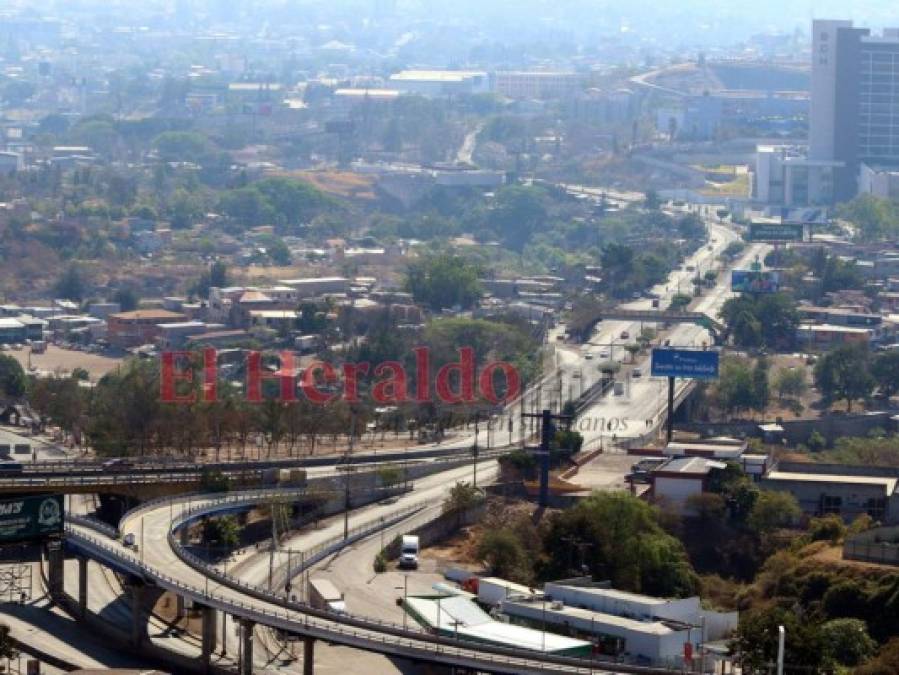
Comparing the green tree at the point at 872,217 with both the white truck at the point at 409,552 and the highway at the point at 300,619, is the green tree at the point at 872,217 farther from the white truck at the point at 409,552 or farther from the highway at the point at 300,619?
the highway at the point at 300,619

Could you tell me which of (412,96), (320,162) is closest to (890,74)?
(320,162)

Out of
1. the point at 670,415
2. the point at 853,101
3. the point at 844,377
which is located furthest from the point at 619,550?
the point at 853,101

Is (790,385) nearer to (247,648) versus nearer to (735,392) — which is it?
(735,392)

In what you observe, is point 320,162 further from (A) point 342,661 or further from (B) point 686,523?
(A) point 342,661

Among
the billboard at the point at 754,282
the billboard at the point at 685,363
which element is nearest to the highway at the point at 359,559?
the billboard at the point at 685,363

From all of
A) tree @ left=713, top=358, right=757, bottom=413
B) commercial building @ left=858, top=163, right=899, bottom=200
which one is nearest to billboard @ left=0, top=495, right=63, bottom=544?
tree @ left=713, top=358, right=757, bottom=413

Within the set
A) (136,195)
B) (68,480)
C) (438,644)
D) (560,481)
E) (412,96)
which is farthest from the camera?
(412,96)

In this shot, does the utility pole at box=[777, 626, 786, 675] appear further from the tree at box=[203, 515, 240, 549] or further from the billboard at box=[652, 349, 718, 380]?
the billboard at box=[652, 349, 718, 380]
